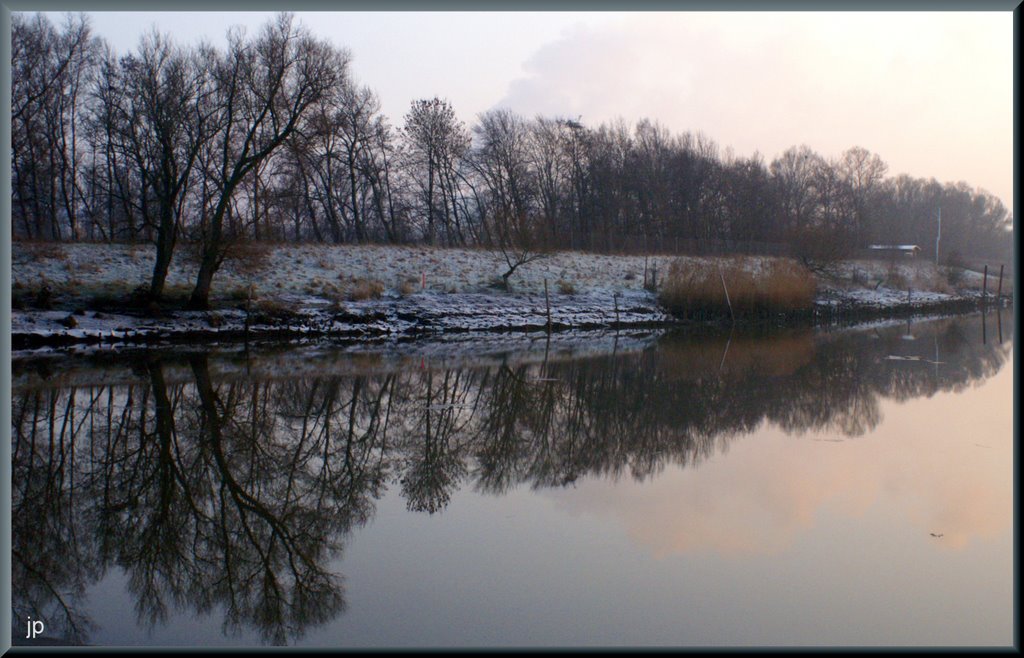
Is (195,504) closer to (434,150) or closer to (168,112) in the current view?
(168,112)

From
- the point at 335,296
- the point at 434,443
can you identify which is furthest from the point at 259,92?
the point at 434,443

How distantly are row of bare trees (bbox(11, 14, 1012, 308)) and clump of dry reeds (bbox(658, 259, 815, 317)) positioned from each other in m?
6.82

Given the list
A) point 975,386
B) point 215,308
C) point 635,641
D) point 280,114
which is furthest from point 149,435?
point 280,114

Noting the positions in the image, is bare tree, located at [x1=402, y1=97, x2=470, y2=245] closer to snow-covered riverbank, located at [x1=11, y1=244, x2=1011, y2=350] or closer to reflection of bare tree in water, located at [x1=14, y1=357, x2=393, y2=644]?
snow-covered riverbank, located at [x1=11, y1=244, x2=1011, y2=350]

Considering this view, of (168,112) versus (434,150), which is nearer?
(168,112)

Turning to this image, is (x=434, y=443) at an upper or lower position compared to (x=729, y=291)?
lower

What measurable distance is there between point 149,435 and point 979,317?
42.8m

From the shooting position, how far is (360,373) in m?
17.5

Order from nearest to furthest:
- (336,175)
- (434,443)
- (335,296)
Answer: (434,443), (335,296), (336,175)

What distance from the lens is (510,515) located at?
7.77 meters

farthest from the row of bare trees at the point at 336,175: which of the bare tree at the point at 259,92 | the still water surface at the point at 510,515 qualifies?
the still water surface at the point at 510,515

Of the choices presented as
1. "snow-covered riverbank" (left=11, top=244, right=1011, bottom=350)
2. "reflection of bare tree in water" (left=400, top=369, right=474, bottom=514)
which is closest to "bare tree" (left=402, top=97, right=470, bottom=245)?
"snow-covered riverbank" (left=11, top=244, right=1011, bottom=350)

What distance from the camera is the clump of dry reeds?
116 ft

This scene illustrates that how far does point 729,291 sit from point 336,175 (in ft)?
88.1
